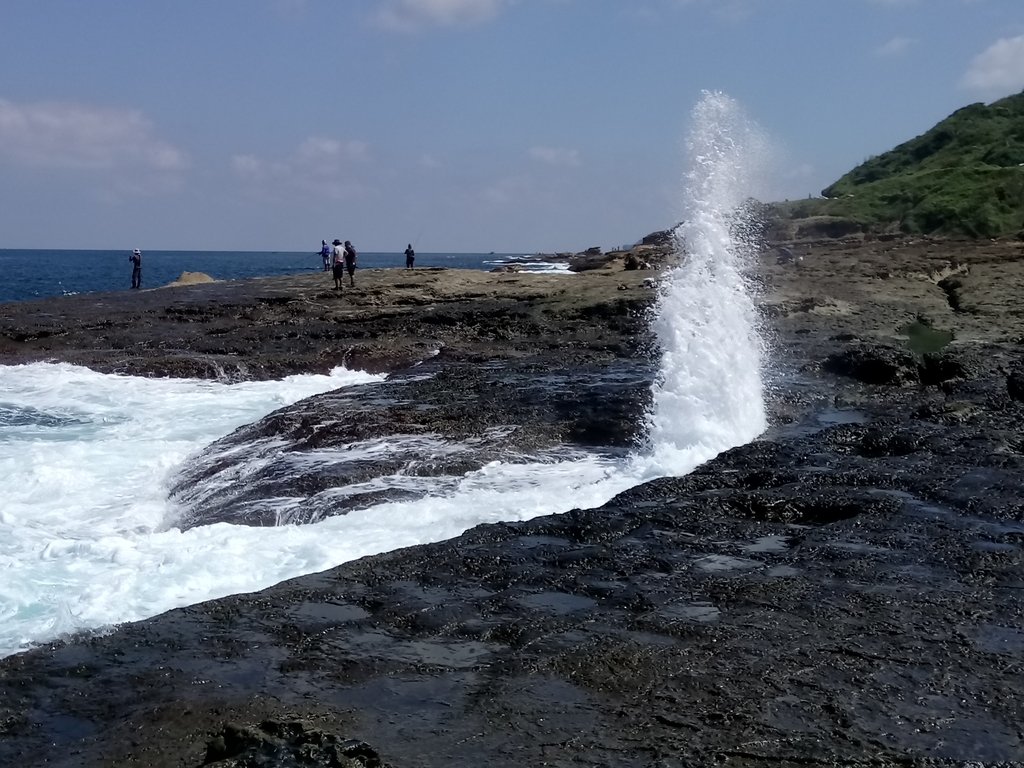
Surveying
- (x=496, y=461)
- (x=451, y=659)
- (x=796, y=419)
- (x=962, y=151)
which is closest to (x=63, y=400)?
(x=496, y=461)

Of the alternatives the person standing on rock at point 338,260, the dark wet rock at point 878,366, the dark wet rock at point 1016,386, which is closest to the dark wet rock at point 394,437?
the dark wet rock at point 878,366

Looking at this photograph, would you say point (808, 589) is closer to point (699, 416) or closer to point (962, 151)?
point (699, 416)

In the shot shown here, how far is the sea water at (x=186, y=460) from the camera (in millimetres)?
7742

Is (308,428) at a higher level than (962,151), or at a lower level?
lower

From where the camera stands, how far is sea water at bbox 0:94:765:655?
25.4 feet

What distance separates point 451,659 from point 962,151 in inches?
2159

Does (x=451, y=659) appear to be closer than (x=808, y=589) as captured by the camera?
Yes

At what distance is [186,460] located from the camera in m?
12.7

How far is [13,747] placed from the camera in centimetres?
482

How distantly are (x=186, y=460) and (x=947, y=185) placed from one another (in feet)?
129

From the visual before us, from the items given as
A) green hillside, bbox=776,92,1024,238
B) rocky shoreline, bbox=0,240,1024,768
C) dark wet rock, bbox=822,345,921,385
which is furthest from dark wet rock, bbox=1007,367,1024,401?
green hillside, bbox=776,92,1024,238

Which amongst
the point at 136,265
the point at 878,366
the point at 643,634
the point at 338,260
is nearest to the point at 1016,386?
the point at 878,366

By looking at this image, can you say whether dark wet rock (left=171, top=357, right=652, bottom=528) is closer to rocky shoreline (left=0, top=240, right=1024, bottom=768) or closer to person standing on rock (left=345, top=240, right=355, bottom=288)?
rocky shoreline (left=0, top=240, right=1024, bottom=768)

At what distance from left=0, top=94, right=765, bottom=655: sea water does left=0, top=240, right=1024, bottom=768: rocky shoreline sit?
80cm
